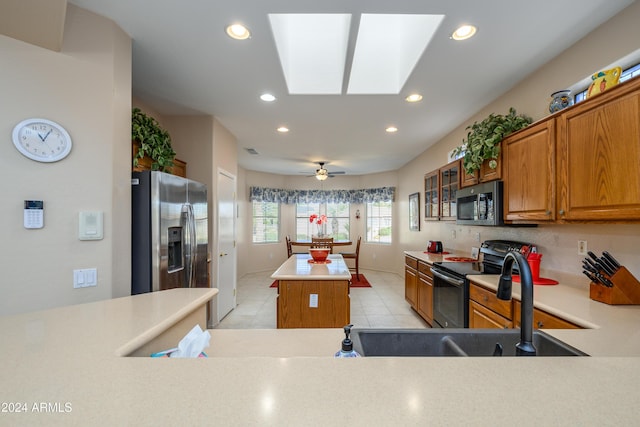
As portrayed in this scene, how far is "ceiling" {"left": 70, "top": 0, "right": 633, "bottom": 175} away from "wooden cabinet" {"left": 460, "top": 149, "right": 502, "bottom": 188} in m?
0.74

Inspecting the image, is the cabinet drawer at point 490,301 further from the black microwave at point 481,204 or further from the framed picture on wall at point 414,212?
the framed picture on wall at point 414,212

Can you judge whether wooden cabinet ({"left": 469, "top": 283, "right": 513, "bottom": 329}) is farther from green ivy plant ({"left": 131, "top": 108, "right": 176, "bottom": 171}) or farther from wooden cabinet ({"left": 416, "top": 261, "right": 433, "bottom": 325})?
green ivy plant ({"left": 131, "top": 108, "right": 176, "bottom": 171})

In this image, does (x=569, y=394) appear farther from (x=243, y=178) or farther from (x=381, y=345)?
(x=243, y=178)

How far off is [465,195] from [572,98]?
1.19 meters

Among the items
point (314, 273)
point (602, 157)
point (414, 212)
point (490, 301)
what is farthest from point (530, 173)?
point (414, 212)

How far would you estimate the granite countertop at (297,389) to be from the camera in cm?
54

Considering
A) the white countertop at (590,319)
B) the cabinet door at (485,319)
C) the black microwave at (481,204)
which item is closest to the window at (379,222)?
the black microwave at (481,204)

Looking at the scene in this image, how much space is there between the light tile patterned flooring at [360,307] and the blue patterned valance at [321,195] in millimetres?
2149

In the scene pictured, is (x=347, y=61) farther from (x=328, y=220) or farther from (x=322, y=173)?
(x=328, y=220)

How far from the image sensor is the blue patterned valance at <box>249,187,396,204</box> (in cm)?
701

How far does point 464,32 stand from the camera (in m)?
1.81

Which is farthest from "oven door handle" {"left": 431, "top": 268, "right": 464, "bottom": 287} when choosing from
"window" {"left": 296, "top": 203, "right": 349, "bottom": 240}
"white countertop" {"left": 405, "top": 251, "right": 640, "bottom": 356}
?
"window" {"left": 296, "top": 203, "right": 349, "bottom": 240}

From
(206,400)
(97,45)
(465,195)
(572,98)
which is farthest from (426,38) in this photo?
(206,400)

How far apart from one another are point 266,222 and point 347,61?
554 cm
